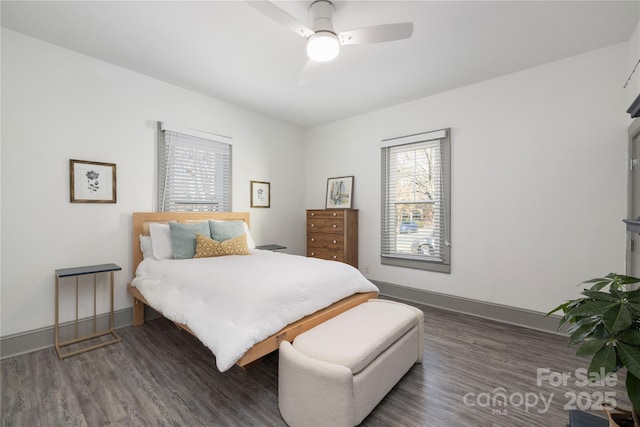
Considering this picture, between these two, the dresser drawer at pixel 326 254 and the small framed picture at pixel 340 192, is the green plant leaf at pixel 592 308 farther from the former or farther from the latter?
the small framed picture at pixel 340 192

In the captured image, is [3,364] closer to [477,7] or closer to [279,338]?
[279,338]

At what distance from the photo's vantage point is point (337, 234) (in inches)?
169

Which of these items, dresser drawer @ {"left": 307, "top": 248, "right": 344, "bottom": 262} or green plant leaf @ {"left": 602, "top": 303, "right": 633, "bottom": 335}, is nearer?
green plant leaf @ {"left": 602, "top": 303, "right": 633, "bottom": 335}

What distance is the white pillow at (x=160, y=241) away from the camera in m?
3.04

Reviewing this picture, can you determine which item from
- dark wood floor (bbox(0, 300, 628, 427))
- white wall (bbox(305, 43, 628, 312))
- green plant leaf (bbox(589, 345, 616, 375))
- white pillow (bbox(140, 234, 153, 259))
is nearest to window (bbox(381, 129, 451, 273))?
white wall (bbox(305, 43, 628, 312))

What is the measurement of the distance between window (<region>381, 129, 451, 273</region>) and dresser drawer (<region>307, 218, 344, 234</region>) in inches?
25.9

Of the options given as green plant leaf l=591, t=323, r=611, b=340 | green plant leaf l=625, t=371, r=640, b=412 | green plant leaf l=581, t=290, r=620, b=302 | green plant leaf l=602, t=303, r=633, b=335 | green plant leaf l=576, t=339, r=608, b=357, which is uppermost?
green plant leaf l=581, t=290, r=620, b=302

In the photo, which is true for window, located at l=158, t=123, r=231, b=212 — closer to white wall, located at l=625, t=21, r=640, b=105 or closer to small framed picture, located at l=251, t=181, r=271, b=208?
small framed picture, located at l=251, t=181, r=271, b=208

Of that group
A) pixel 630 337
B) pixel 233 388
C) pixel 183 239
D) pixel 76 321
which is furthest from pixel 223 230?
pixel 630 337

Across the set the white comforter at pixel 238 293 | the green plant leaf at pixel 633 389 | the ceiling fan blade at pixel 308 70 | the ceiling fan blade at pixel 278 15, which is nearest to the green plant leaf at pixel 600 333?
the green plant leaf at pixel 633 389

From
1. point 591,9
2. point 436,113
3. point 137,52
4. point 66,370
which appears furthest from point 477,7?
point 66,370

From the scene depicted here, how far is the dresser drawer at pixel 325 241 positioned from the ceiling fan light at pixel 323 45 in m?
2.62

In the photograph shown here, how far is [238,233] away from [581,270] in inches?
144

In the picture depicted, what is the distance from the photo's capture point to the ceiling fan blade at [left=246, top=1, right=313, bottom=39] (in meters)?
1.68
